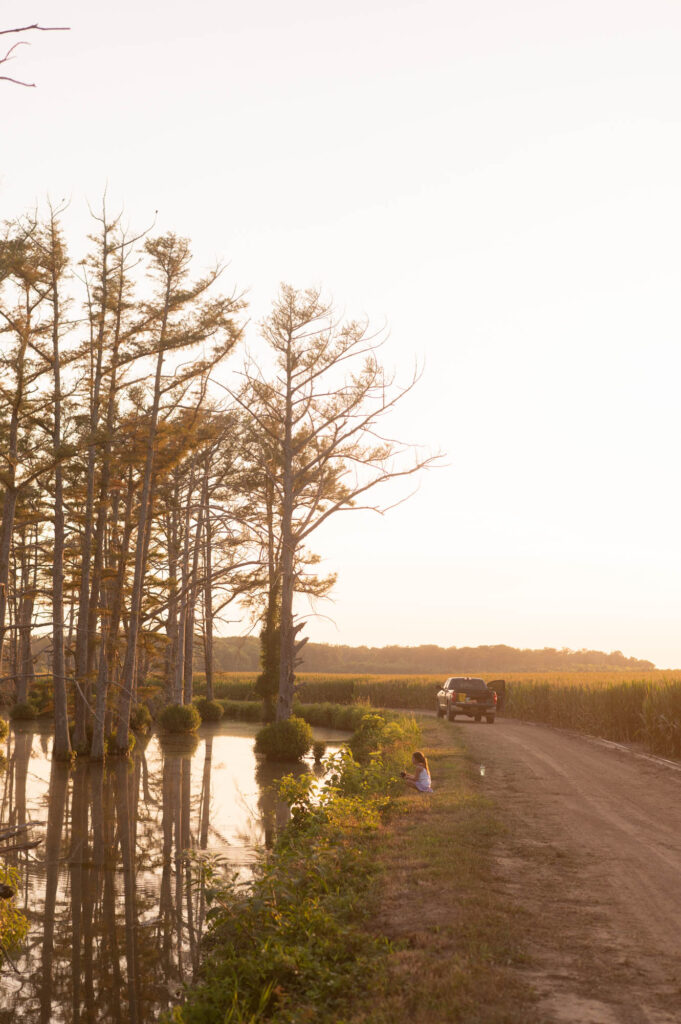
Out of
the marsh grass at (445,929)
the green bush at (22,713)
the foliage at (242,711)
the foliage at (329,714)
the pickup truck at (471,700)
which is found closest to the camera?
the marsh grass at (445,929)

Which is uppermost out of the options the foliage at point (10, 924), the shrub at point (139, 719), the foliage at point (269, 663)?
the foliage at point (269, 663)

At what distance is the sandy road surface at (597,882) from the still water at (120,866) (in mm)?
3988

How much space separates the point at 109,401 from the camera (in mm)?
33531

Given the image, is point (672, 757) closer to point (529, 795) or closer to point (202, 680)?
point (529, 795)

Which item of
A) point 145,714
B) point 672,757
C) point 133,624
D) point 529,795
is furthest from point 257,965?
point 145,714

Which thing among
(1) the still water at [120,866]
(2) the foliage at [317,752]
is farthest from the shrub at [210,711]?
(2) the foliage at [317,752]

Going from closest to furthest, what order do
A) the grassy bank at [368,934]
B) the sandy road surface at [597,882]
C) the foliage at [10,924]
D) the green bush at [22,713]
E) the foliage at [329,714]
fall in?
the sandy road surface at [597,882], the grassy bank at [368,934], the foliage at [10,924], the foliage at [329,714], the green bush at [22,713]

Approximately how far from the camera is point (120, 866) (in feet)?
54.3

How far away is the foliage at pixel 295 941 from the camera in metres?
8.04

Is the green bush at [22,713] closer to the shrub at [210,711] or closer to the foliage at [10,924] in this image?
the shrub at [210,711]

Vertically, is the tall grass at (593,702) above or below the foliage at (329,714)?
above

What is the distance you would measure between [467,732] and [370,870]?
73.8ft

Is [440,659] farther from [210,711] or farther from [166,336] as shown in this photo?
[166,336]

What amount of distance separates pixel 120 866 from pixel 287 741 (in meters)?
15.5
